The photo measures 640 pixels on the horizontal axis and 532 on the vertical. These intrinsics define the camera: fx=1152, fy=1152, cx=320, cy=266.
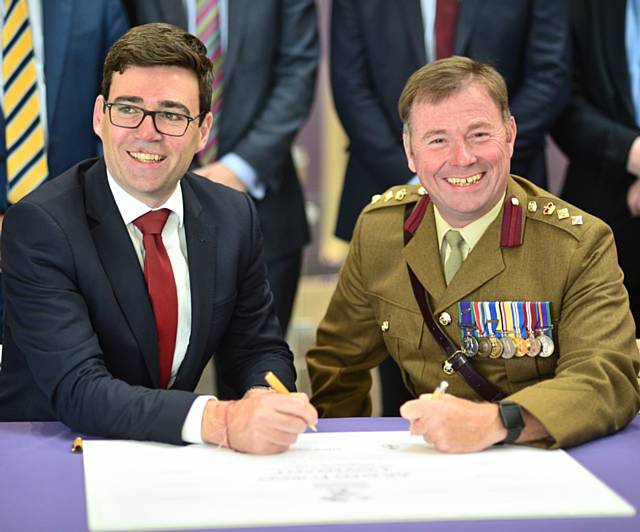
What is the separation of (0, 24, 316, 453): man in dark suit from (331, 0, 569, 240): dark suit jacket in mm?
1196

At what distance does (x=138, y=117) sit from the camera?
2.75 meters

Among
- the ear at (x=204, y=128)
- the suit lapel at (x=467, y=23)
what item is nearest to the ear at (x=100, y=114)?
the ear at (x=204, y=128)

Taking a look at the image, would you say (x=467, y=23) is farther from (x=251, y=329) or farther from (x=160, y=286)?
(x=160, y=286)

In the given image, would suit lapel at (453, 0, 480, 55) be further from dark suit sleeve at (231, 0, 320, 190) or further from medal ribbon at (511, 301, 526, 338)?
medal ribbon at (511, 301, 526, 338)

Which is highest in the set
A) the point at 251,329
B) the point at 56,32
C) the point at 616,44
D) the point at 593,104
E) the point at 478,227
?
the point at 56,32

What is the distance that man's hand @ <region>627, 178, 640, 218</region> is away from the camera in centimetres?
400

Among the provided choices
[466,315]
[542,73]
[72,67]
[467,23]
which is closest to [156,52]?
[466,315]

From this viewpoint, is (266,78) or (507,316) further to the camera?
(266,78)

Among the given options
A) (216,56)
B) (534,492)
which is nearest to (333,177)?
(216,56)

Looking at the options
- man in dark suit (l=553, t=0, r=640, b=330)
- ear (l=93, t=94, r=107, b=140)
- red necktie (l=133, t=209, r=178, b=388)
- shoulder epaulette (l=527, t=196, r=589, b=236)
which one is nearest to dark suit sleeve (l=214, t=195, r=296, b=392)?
red necktie (l=133, t=209, r=178, b=388)

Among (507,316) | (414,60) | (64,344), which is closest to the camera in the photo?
(64,344)

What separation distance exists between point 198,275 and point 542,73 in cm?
175

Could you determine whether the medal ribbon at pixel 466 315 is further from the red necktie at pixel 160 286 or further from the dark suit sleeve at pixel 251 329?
the red necktie at pixel 160 286

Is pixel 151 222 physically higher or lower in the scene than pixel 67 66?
lower
